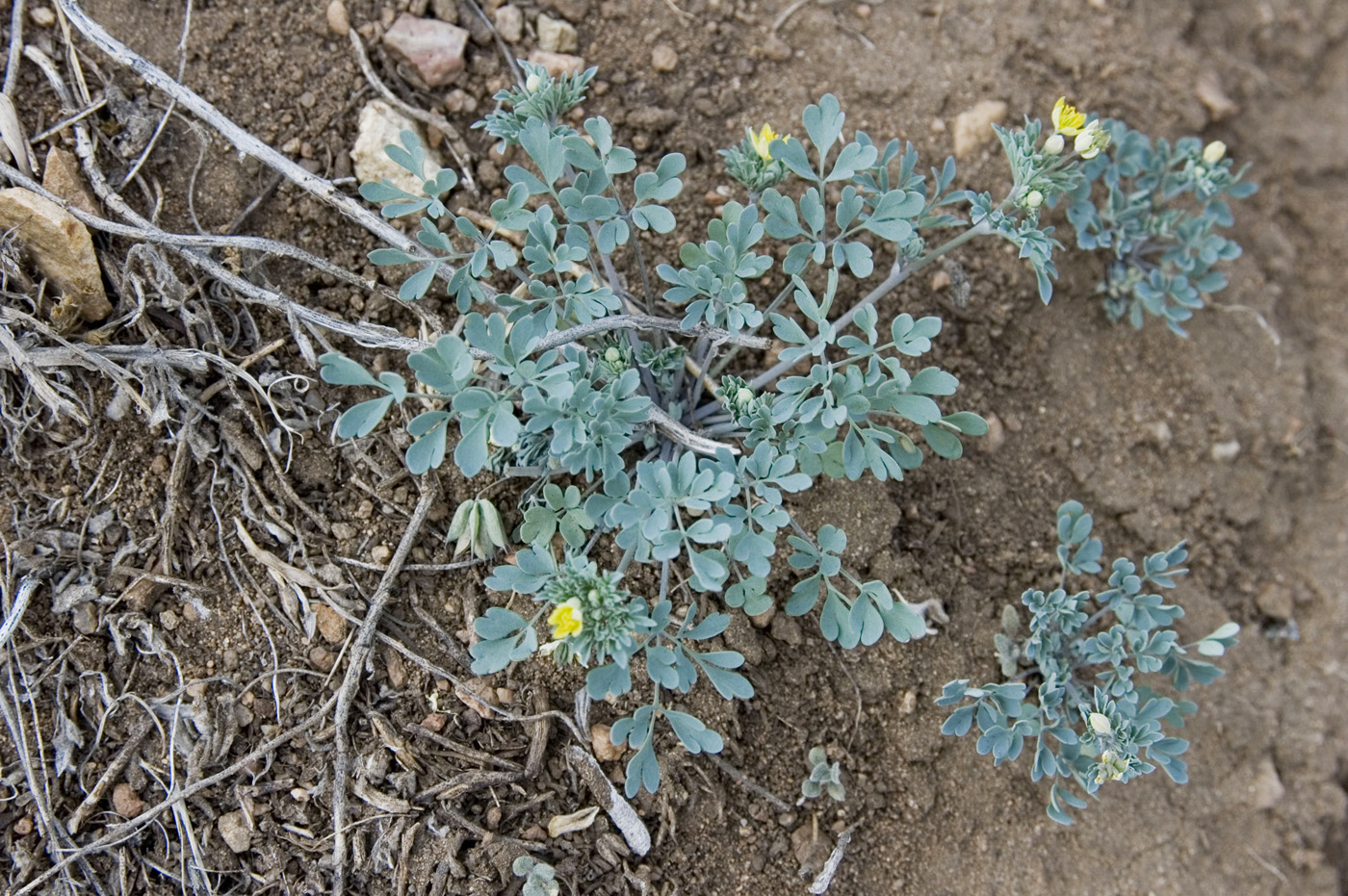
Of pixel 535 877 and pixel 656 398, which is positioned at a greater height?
pixel 656 398

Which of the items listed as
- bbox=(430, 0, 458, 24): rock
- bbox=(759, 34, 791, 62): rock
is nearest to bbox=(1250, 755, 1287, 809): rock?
bbox=(759, 34, 791, 62): rock

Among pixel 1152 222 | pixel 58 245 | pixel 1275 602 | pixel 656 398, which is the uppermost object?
pixel 58 245

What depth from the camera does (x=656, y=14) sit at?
3.15 m

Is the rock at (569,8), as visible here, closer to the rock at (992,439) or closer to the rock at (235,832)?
the rock at (992,439)

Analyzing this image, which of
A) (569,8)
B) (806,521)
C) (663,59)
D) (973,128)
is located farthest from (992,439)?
(569,8)

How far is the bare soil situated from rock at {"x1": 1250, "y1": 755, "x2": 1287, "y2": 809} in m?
0.01

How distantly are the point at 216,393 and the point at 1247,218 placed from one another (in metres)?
3.73

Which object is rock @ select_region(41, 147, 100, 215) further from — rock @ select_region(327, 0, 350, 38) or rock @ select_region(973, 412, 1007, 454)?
rock @ select_region(973, 412, 1007, 454)

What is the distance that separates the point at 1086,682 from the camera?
9.22 feet

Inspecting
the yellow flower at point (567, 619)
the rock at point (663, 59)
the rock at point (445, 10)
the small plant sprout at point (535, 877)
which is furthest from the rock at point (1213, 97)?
the small plant sprout at point (535, 877)

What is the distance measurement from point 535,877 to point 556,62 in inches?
92.6

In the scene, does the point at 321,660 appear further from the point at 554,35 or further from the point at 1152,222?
the point at 1152,222

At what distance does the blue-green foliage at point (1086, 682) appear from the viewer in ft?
8.13

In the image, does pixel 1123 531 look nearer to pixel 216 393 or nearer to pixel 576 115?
pixel 576 115
